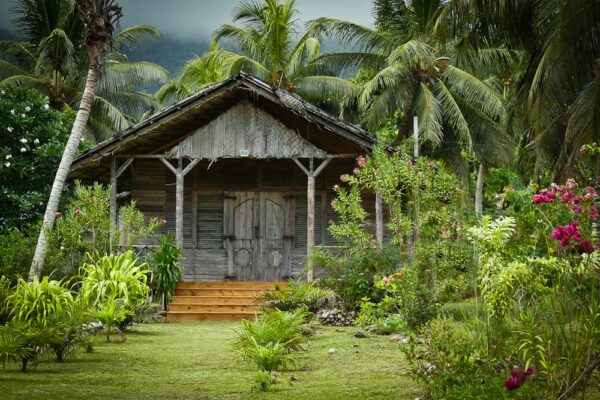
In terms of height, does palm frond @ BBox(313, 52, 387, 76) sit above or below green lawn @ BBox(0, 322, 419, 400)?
above

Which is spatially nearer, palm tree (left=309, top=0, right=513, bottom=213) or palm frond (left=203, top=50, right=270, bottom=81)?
palm tree (left=309, top=0, right=513, bottom=213)

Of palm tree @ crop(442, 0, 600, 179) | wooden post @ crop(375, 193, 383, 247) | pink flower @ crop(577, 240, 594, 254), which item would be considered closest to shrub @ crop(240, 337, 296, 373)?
pink flower @ crop(577, 240, 594, 254)

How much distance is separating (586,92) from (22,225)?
1602cm

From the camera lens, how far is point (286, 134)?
1997 centimetres

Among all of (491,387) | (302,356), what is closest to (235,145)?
(302,356)

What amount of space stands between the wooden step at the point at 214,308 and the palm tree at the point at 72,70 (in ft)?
44.2

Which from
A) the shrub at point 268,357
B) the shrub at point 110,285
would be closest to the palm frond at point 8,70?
the shrub at point 110,285

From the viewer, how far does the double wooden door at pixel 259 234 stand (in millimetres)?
21844

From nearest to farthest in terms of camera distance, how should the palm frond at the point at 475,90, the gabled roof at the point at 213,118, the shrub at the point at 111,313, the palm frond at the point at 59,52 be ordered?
the shrub at the point at 111,313 < the gabled roof at the point at 213,118 < the palm frond at the point at 59,52 < the palm frond at the point at 475,90

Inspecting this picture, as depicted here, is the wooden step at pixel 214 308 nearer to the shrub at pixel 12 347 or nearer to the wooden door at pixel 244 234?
the wooden door at pixel 244 234

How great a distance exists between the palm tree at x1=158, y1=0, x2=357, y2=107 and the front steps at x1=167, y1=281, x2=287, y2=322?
1211 cm

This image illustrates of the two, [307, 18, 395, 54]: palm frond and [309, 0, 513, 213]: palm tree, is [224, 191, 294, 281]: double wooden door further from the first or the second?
[307, 18, 395, 54]: palm frond

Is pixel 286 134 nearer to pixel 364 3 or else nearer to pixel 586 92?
pixel 586 92

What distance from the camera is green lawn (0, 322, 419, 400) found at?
8.51m
